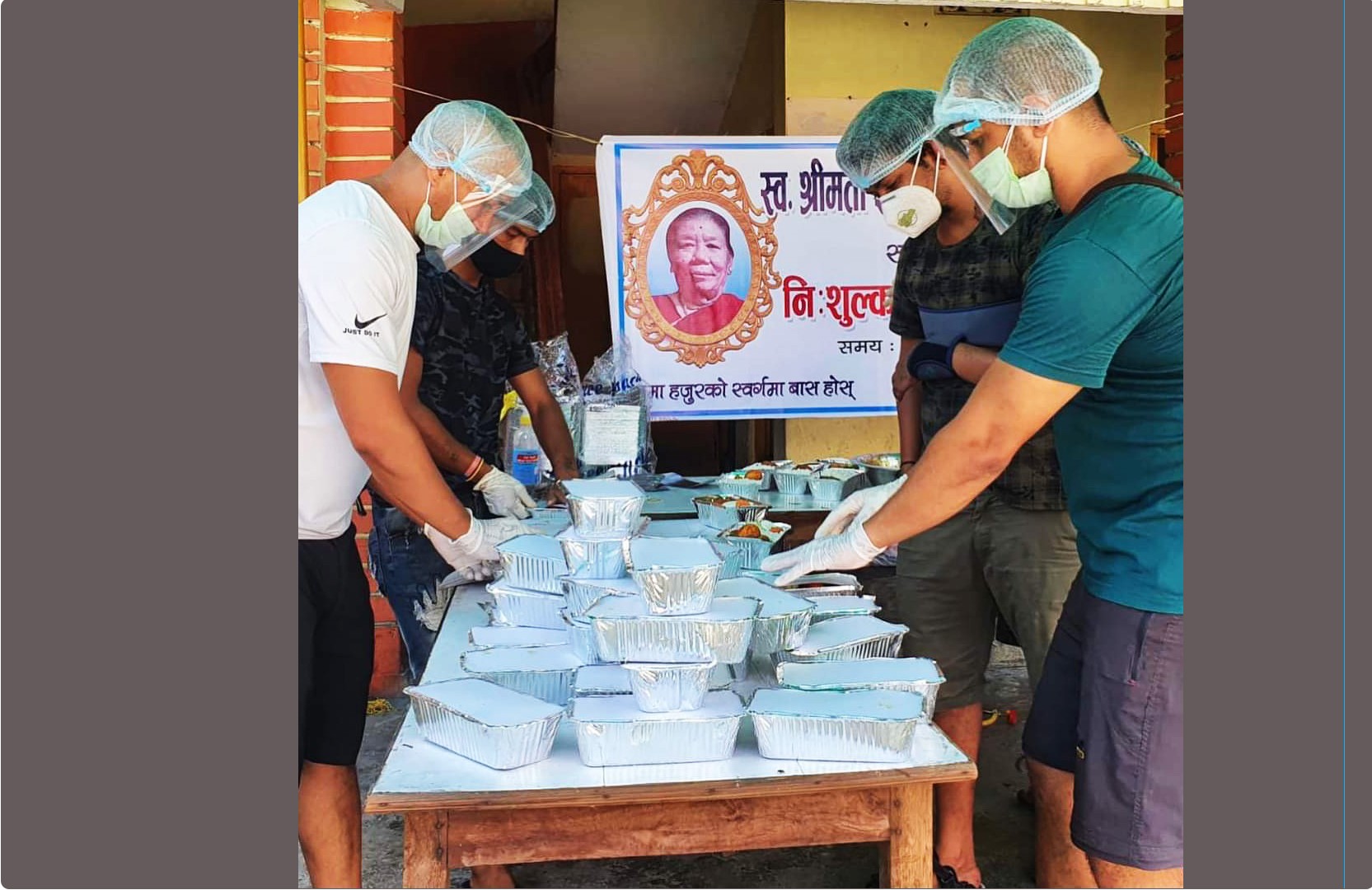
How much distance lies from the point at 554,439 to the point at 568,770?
2.18 m

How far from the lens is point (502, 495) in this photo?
3.06 metres

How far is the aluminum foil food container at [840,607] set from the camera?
7.05 ft

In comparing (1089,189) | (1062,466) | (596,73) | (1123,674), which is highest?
(596,73)

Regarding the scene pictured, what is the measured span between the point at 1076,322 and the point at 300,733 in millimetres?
1574

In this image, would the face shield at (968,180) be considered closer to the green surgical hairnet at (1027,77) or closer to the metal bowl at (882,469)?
the green surgical hairnet at (1027,77)

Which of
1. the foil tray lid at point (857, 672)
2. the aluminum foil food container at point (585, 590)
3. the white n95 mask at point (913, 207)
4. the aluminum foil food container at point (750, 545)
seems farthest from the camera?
the white n95 mask at point (913, 207)

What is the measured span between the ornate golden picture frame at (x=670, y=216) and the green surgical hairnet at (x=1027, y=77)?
2.72 metres

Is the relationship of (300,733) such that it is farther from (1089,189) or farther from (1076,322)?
(1089,189)

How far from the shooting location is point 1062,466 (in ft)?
6.95

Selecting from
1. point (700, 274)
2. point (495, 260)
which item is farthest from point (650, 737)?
point (700, 274)

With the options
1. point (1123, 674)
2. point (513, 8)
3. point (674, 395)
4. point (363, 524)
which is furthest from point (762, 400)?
point (1123, 674)

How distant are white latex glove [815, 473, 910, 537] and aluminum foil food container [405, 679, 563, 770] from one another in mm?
829

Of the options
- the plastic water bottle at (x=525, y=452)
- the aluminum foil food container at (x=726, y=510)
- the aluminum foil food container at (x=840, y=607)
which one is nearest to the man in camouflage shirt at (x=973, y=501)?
the aluminum foil food container at (x=726, y=510)

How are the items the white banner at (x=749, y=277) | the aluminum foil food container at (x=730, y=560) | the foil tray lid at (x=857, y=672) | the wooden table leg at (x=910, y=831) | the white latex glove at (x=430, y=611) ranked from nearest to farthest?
1. the wooden table leg at (x=910, y=831)
2. the foil tray lid at (x=857, y=672)
3. the aluminum foil food container at (x=730, y=560)
4. the white latex glove at (x=430, y=611)
5. the white banner at (x=749, y=277)
